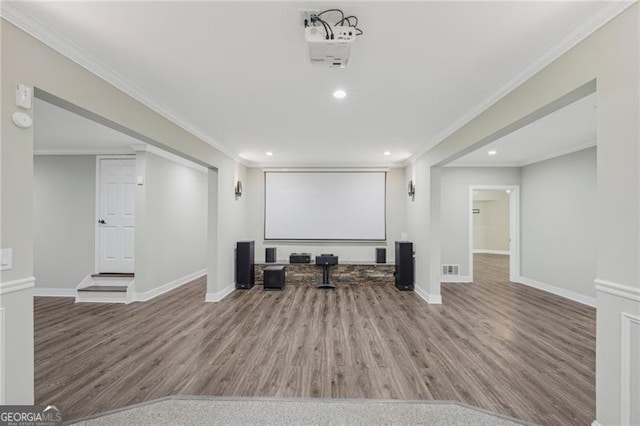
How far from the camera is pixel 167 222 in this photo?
517 centimetres

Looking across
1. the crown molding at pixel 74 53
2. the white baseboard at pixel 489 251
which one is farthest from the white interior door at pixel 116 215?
the white baseboard at pixel 489 251

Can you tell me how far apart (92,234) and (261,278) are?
10.5ft

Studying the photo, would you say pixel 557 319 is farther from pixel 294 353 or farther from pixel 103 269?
pixel 103 269

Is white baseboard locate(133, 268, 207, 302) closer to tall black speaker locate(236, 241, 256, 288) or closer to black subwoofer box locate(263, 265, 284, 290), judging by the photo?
tall black speaker locate(236, 241, 256, 288)

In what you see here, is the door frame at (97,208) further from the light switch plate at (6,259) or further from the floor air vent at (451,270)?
the floor air vent at (451,270)

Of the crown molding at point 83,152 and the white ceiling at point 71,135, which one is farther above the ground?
the white ceiling at point 71,135

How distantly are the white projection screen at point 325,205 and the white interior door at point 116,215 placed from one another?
2.60 meters

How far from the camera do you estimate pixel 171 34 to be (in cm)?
177

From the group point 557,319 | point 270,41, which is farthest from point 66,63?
point 557,319

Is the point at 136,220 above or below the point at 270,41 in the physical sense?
below

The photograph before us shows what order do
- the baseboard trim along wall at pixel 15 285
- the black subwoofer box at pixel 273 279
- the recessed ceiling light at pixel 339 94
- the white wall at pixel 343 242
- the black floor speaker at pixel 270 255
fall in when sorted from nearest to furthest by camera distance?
1. the baseboard trim along wall at pixel 15 285
2. the recessed ceiling light at pixel 339 94
3. the black subwoofer box at pixel 273 279
4. the black floor speaker at pixel 270 255
5. the white wall at pixel 343 242

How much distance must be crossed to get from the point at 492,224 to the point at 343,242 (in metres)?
8.61

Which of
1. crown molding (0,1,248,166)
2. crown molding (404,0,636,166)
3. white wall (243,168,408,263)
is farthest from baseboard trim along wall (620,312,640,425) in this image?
Result: white wall (243,168,408,263)

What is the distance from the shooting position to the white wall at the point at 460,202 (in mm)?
6004
